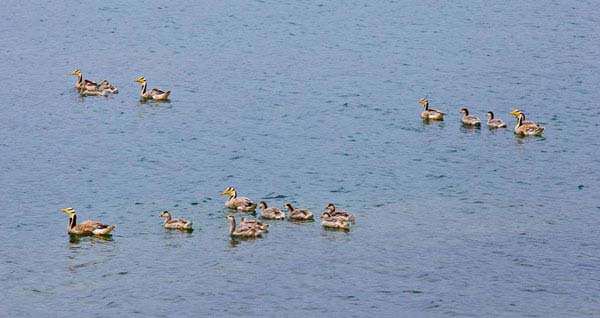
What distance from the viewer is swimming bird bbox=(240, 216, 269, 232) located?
36.0 metres

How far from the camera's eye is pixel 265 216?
37312mm

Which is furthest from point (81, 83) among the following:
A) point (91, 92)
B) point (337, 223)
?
point (337, 223)

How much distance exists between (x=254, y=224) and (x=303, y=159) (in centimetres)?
750

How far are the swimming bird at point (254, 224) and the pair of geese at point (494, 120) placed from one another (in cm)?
1342

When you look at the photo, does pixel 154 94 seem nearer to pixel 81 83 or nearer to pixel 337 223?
pixel 81 83


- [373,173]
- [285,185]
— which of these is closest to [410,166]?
[373,173]

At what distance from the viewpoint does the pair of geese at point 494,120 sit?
46691mm

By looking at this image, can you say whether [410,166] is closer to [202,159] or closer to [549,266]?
[202,159]

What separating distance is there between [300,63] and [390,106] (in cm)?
760

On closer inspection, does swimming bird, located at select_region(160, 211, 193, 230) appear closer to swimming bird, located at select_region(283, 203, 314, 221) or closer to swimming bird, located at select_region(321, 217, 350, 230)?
swimming bird, located at select_region(283, 203, 314, 221)

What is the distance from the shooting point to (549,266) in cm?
3384

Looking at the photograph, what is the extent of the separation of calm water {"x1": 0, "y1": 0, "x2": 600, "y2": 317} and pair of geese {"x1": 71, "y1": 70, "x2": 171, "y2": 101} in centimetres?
42

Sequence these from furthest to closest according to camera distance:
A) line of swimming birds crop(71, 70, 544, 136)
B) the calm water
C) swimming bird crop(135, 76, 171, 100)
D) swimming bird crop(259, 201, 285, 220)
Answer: swimming bird crop(135, 76, 171, 100), line of swimming birds crop(71, 70, 544, 136), swimming bird crop(259, 201, 285, 220), the calm water

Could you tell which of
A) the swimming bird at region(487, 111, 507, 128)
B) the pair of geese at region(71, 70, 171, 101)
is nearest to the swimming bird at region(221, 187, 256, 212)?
the swimming bird at region(487, 111, 507, 128)
